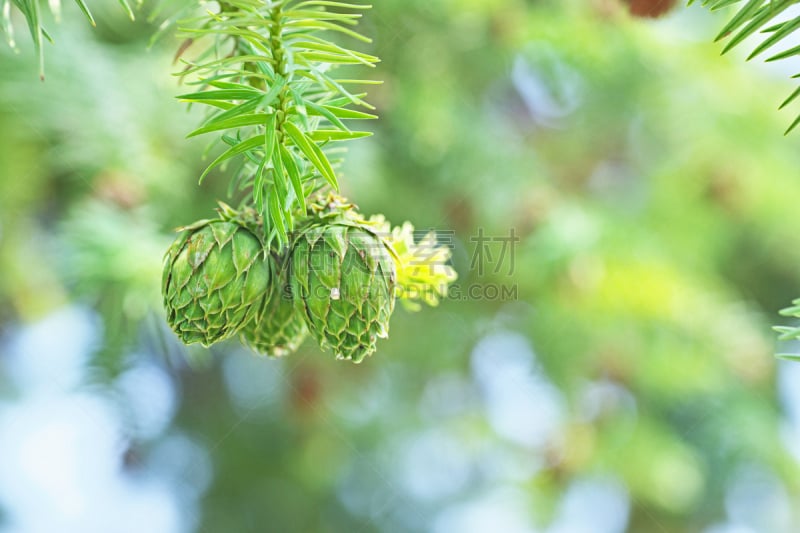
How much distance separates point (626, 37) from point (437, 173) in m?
0.44

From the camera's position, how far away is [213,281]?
0.46 meters

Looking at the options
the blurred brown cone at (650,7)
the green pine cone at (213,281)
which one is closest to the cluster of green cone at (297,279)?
the green pine cone at (213,281)

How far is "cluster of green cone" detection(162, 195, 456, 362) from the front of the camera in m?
0.46

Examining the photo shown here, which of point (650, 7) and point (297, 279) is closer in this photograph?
point (297, 279)

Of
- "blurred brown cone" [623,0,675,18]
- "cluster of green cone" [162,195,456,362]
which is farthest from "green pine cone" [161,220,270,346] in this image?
"blurred brown cone" [623,0,675,18]

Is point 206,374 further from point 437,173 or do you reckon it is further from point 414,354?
point 437,173

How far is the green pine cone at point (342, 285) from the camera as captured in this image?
1.51ft

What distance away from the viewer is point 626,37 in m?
1.30

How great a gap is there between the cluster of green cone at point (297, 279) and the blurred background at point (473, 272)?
40cm

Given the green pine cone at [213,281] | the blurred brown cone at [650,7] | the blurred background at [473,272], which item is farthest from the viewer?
the blurred background at [473,272]

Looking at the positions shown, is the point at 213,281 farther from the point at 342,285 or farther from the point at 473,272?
the point at 473,272

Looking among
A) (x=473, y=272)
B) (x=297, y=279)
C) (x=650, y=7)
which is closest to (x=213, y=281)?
(x=297, y=279)

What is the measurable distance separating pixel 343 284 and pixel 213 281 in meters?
0.09

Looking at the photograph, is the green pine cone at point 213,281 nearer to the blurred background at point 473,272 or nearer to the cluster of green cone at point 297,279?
the cluster of green cone at point 297,279
